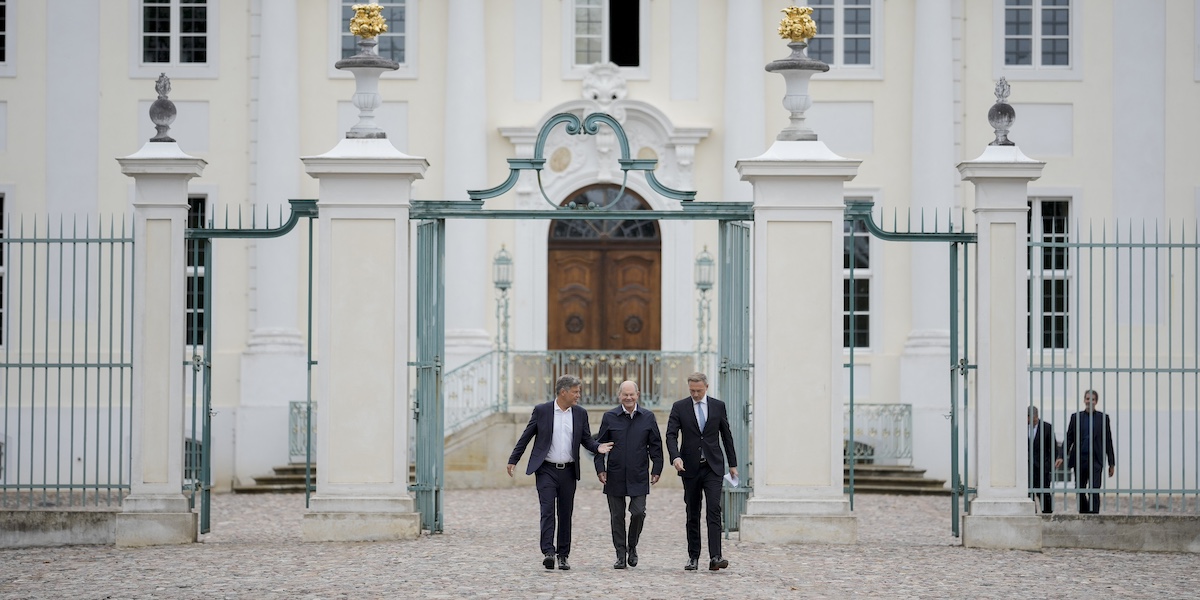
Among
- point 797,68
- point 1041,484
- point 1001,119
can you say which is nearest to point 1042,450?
point 1041,484

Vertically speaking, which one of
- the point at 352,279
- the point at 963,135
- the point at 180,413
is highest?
the point at 963,135

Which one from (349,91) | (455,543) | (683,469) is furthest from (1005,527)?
(349,91)

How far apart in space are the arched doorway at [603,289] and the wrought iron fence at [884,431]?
9.83ft

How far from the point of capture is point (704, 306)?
2198cm

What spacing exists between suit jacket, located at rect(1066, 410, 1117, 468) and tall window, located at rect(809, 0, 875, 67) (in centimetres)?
891

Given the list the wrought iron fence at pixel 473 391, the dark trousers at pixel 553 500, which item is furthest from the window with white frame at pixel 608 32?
the dark trousers at pixel 553 500

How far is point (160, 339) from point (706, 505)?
15.5 feet

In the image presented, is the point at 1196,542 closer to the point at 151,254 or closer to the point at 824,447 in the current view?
the point at 824,447

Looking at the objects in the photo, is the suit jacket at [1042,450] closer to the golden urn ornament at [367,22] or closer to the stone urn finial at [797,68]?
the stone urn finial at [797,68]

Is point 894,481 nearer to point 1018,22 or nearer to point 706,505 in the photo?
point 1018,22

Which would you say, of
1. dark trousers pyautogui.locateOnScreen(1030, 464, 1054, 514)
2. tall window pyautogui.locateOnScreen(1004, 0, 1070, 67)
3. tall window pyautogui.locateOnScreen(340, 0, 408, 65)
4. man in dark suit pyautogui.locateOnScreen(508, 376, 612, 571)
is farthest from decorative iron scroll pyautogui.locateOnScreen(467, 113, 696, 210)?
tall window pyautogui.locateOnScreen(1004, 0, 1070, 67)

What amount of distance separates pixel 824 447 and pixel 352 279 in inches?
157

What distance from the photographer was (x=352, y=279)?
1354cm

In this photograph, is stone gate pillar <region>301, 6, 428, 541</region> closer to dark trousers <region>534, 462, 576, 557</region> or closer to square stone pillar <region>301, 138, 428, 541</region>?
square stone pillar <region>301, 138, 428, 541</region>
